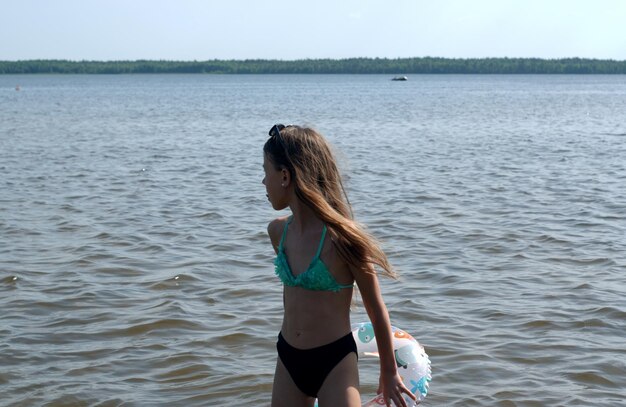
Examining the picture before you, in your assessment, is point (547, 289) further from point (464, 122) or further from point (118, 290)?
point (464, 122)

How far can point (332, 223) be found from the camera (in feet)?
11.4

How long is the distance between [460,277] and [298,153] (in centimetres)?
519

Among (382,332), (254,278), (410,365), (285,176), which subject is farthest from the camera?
(254,278)

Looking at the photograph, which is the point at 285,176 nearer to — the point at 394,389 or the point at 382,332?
the point at 382,332

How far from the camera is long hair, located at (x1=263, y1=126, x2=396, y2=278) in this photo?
3410 mm

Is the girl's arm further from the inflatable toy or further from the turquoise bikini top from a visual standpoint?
the inflatable toy

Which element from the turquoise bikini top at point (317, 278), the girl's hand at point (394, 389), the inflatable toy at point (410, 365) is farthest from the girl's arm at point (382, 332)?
the inflatable toy at point (410, 365)

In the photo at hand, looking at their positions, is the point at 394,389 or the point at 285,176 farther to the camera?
the point at 285,176

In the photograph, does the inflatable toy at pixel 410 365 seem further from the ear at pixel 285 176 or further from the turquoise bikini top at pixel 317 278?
the ear at pixel 285 176

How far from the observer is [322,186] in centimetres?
355

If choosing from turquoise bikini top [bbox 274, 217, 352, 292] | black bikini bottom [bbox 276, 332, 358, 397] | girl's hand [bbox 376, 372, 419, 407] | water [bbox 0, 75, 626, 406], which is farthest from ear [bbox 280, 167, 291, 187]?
girl's hand [bbox 376, 372, 419, 407]

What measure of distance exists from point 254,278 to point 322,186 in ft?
16.6

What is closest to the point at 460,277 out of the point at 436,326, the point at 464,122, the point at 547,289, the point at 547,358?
the point at 547,289

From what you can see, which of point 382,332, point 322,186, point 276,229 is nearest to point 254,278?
point 276,229
